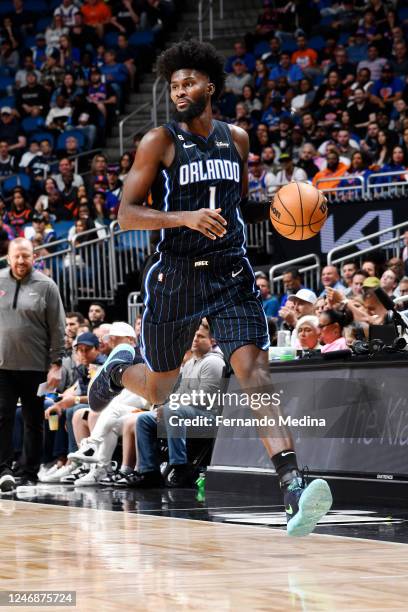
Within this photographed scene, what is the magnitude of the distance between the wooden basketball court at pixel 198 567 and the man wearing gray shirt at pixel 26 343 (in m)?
3.32

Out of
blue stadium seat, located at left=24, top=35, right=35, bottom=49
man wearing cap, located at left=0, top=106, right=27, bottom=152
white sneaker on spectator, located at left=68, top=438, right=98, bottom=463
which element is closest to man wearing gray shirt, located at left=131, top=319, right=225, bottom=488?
white sneaker on spectator, located at left=68, top=438, right=98, bottom=463

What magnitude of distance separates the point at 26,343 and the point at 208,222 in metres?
4.65

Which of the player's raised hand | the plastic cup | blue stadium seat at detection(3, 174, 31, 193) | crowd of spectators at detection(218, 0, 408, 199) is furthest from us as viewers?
blue stadium seat at detection(3, 174, 31, 193)

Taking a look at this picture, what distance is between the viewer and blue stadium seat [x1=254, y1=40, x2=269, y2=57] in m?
20.0

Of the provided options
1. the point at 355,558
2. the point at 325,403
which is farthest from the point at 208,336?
the point at 355,558

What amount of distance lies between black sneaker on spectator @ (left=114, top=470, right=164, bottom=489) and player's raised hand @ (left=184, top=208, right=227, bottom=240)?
4606 mm

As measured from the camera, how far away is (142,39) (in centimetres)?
2197

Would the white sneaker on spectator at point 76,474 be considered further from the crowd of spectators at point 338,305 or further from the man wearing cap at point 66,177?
the man wearing cap at point 66,177

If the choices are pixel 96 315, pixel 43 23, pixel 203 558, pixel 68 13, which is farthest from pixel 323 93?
pixel 203 558

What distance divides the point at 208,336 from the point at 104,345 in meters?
1.77

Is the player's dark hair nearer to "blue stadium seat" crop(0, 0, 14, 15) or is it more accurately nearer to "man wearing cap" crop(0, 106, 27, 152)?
"man wearing cap" crop(0, 106, 27, 152)

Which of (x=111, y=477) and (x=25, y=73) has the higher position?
(x=25, y=73)

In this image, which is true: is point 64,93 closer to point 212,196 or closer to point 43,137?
point 43,137

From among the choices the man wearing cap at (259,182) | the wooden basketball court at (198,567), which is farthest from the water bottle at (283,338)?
the man wearing cap at (259,182)
